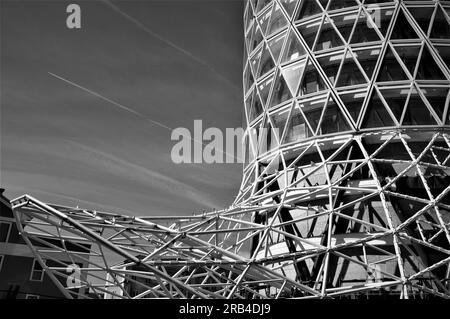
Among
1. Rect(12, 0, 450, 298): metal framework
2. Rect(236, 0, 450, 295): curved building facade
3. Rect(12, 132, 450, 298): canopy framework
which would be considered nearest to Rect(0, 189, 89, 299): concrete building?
Rect(12, 0, 450, 298): metal framework

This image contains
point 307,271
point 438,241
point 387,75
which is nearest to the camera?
point 438,241

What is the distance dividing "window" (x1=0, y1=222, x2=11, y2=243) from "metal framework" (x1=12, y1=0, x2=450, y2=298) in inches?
232

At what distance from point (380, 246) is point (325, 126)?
8781 millimetres

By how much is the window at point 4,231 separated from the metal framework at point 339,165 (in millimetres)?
5890

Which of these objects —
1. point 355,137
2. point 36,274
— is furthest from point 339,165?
point 36,274

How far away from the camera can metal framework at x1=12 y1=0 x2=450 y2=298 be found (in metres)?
23.2

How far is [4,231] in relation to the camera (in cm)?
3253

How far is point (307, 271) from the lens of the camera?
25.8 m

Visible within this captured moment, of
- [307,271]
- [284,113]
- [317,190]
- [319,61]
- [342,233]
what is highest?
[319,61]

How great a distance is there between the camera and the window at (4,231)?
3227cm

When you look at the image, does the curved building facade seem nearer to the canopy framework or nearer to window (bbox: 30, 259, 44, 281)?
the canopy framework
